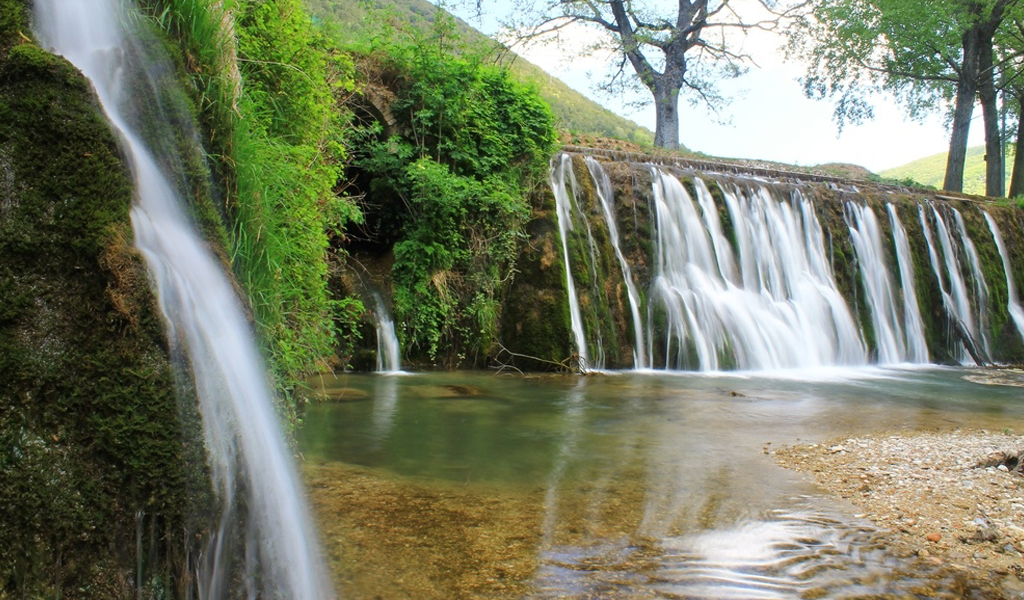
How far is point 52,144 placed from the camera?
2201 millimetres

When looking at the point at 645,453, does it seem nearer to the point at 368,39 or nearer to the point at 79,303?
the point at 79,303

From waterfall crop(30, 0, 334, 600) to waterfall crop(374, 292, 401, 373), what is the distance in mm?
6748

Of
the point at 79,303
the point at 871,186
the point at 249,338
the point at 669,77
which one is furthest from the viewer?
the point at 669,77

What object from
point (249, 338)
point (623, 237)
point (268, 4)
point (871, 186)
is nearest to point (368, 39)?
point (623, 237)

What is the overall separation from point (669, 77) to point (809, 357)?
1326 cm

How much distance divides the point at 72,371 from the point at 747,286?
460 inches

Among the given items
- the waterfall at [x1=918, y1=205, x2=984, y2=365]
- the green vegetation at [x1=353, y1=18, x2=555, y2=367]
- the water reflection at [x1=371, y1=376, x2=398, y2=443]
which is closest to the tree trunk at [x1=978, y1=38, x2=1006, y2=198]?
the waterfall at [x1=918, y1=205, x2=984, y2=365]

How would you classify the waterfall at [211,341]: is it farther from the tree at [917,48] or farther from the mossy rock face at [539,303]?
the tree at [917,48]

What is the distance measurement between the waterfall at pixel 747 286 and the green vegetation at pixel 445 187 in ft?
9.35

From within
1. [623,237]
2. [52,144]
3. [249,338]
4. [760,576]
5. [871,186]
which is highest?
[871,186]

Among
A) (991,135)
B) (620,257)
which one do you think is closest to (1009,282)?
(991,135)

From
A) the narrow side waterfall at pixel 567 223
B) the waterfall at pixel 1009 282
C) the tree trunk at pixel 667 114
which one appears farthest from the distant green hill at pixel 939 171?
the narrow side waterfall at pixel 567 223

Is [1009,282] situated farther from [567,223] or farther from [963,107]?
[567,223]

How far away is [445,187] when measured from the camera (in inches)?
383
